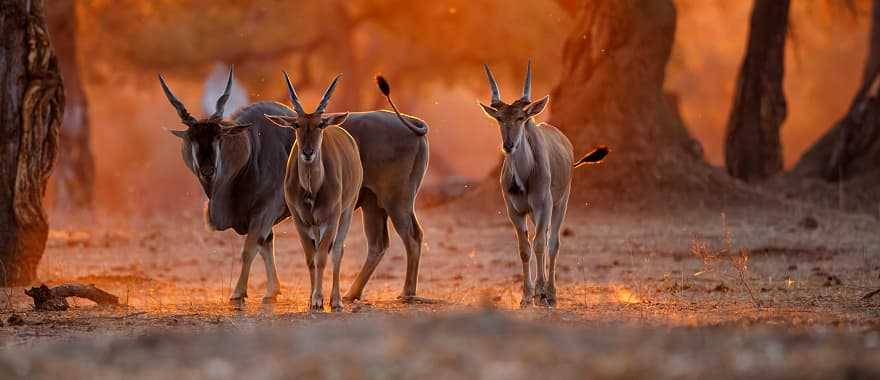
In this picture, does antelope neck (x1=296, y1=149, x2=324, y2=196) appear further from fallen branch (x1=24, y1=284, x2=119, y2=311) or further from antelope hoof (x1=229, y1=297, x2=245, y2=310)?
fallen branch (x1=24, y1=284, x2=119, y2=311)

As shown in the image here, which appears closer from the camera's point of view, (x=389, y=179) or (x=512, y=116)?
(x=512, y=116)

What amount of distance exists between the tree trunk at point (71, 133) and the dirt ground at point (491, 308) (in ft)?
10.9

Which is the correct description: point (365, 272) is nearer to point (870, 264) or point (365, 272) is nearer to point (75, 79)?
point (870, 264)

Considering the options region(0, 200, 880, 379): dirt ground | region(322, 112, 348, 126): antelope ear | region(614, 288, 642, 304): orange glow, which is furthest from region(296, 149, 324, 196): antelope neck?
region(614, 288, 642, 304): orange glow

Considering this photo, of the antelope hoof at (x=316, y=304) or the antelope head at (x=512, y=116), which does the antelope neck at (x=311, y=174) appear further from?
the antelope head at (x=512, y=116)

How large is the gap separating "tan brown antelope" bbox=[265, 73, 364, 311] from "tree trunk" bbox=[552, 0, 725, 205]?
32.0ft

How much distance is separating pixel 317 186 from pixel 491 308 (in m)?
3.26

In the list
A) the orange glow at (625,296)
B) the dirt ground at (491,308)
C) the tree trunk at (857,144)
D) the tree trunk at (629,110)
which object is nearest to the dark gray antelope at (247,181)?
the dirt ground at (491,308)

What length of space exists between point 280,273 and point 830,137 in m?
12.2

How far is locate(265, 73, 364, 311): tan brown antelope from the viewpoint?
9.27m

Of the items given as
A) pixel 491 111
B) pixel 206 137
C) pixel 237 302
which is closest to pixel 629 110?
pixel 491 111

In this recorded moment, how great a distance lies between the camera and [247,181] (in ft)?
35.0

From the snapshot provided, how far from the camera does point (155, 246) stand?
55.4 feet

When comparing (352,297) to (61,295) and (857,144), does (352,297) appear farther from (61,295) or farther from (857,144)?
(857,144)
